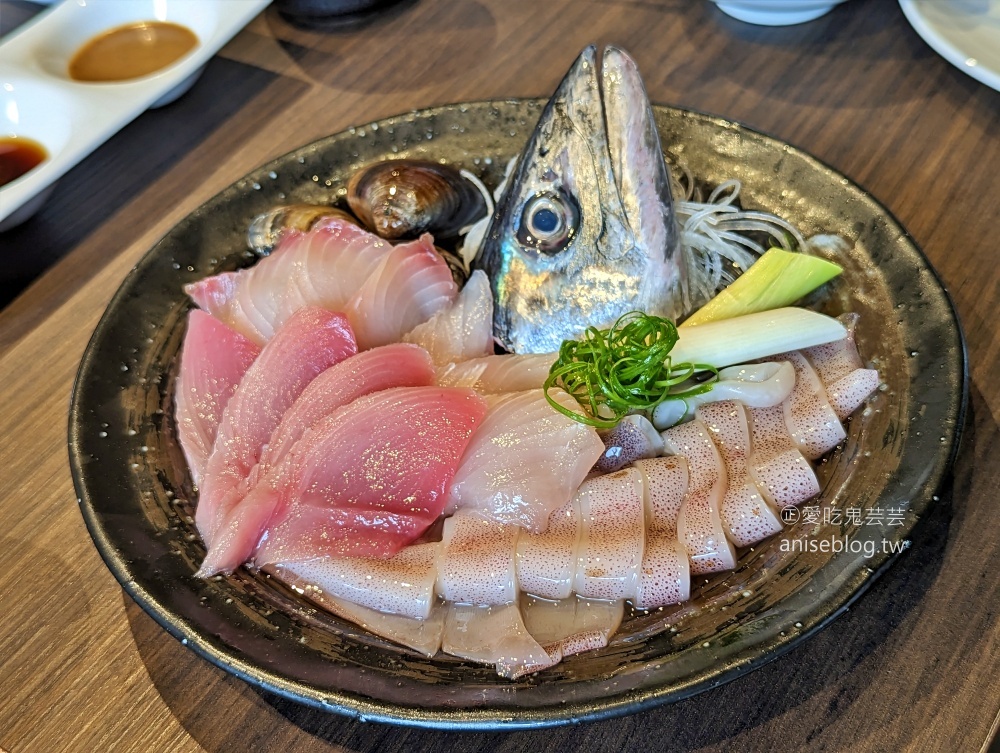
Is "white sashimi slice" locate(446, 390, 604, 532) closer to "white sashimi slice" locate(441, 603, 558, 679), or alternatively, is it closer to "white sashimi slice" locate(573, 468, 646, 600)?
"white sashimi slice" locate(573, 468, 646, 600)

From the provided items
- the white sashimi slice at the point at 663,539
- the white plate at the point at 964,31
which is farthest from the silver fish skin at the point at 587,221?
the white plate at the point at 964,31

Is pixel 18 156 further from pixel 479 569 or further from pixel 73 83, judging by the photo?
pixel 479 569

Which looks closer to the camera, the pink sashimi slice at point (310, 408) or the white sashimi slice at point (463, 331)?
the pink sashimi slice at point (310, 408)

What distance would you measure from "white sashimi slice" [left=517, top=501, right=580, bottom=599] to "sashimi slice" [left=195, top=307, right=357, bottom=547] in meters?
0.57

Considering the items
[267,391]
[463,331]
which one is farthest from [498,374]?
[267,391]

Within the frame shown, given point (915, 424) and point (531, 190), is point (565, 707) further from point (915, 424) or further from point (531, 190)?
point (531, 190)

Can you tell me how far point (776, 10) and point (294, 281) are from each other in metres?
1.96

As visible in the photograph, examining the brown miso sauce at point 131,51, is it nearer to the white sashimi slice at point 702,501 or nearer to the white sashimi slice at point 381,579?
the white sashimi slice at point 381,579

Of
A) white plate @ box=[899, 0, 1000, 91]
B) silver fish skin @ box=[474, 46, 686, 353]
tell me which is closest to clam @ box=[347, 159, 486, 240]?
silver fish skin @ box=[474, 46, 686, 353]

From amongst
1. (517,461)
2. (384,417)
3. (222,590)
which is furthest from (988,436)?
(222,590)

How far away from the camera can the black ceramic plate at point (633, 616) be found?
1118mm

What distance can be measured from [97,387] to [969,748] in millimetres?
1791

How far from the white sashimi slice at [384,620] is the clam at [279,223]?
3.02ft

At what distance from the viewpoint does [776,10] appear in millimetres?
2520
